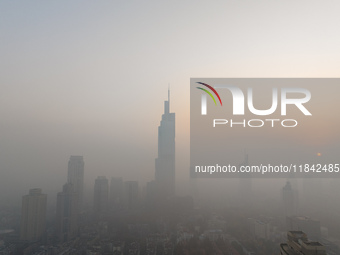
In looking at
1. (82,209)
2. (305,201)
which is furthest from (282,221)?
(82,209)

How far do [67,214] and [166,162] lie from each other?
3.99m

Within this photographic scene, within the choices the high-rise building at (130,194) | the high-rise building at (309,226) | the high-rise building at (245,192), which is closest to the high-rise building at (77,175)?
the high-rise building at (130,194)

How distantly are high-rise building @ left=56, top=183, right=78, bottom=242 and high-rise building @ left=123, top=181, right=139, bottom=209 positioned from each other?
2.16 m

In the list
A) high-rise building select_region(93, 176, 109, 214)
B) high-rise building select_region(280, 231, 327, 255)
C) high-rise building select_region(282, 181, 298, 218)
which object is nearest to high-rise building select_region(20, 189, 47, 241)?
high-rise building select_region(93, 176, 109, 214)

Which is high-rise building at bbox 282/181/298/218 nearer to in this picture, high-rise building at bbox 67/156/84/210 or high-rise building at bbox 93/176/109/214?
high-rise building at bbox 93/176/109/214

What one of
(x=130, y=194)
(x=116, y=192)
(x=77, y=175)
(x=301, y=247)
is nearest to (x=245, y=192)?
(x=130, y=194)

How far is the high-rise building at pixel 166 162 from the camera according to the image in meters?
9.44

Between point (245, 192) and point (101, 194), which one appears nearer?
point (101, 194)

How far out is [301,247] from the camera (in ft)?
6.20

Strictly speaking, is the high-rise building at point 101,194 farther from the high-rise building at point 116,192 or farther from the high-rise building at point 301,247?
the high-rise building at point 301,247

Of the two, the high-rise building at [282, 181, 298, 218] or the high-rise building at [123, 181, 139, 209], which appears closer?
the high-rise building at [282, 181, 298, 218]

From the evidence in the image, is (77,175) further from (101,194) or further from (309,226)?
(309,226)

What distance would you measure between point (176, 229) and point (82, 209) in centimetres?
289

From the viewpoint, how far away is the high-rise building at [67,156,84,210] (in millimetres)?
7434
